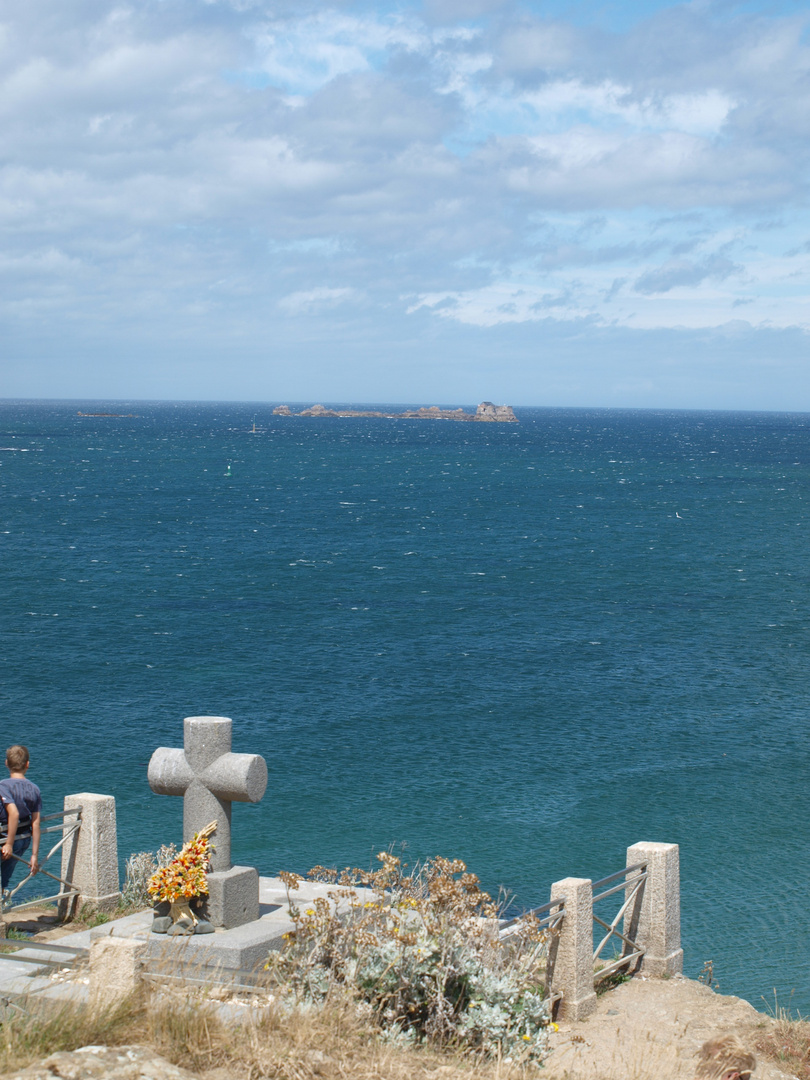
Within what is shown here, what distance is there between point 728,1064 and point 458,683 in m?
25.2

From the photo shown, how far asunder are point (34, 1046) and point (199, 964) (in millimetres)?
2167

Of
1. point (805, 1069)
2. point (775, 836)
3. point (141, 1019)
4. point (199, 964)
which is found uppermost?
point (141, 1019)

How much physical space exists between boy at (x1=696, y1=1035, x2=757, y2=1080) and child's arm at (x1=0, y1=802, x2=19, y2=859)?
5.81 metres

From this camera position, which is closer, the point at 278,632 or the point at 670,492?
the point at 278,632

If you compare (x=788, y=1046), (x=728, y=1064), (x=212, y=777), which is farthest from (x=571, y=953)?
(x=728, y=1064)

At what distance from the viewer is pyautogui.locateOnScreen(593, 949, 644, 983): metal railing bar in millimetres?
9797

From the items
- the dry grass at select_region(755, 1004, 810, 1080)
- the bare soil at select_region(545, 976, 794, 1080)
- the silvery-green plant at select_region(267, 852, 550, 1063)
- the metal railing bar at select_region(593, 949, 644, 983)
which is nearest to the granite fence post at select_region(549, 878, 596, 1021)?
the bare soil at select_region(545, 976, 794, 1080)

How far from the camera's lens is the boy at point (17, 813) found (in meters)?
8.69

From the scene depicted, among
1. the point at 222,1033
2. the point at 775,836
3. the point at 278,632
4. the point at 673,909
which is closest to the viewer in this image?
the point at 222,1033

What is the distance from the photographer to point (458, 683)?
30562mm

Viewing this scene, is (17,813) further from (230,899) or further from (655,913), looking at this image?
(655,913)

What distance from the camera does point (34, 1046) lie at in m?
5.26

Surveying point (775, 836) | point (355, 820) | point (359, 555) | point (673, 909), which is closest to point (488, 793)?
point (355, 820)

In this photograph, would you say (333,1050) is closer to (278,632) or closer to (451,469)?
(278,632)
